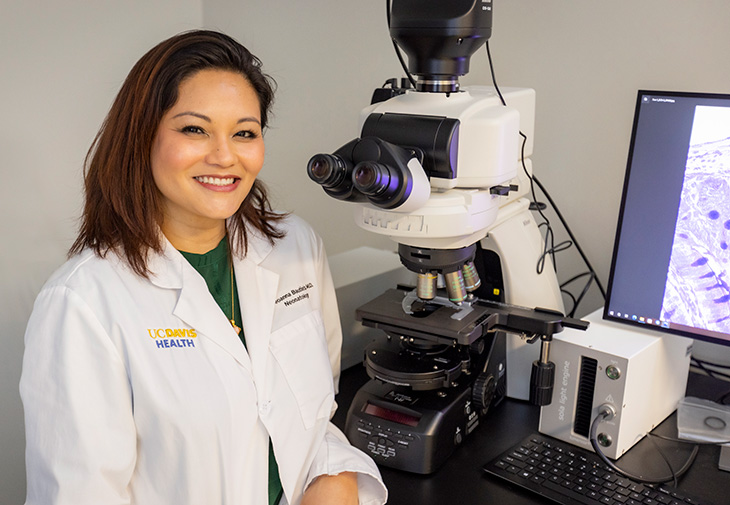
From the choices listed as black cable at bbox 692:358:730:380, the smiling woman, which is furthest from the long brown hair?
black cable at bbox 692:358:730:380

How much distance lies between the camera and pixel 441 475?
118cm

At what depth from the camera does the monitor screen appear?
Result: 115 centimetres

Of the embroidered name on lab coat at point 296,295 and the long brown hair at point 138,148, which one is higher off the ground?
the long brown hair at point 138,148

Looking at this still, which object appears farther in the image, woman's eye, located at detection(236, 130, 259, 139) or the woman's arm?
woman's eye, located at detection(236, 130, 259, 139)

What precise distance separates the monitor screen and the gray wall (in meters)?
0.33

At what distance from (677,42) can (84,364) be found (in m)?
1.31

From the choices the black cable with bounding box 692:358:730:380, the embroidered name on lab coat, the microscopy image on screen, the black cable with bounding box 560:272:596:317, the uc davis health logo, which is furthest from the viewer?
the black cable with bounding box 560:272:596:317

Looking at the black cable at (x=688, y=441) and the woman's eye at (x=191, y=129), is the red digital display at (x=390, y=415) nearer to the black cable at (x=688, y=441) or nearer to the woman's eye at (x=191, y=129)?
the black cable at (x=688, y=441)

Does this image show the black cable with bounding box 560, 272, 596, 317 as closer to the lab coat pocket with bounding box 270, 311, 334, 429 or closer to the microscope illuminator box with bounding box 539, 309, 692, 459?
the microscope illuminator box with bounding box 539, 309, 692, 459

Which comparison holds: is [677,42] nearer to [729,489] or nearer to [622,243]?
[622,243]

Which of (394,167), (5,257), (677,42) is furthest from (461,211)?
(5,257)

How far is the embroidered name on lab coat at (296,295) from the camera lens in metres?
1.25

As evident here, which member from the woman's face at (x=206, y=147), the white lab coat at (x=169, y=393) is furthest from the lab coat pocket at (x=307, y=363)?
the woman's face at (x=206, y=147)

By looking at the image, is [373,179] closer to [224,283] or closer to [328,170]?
[328,170]
